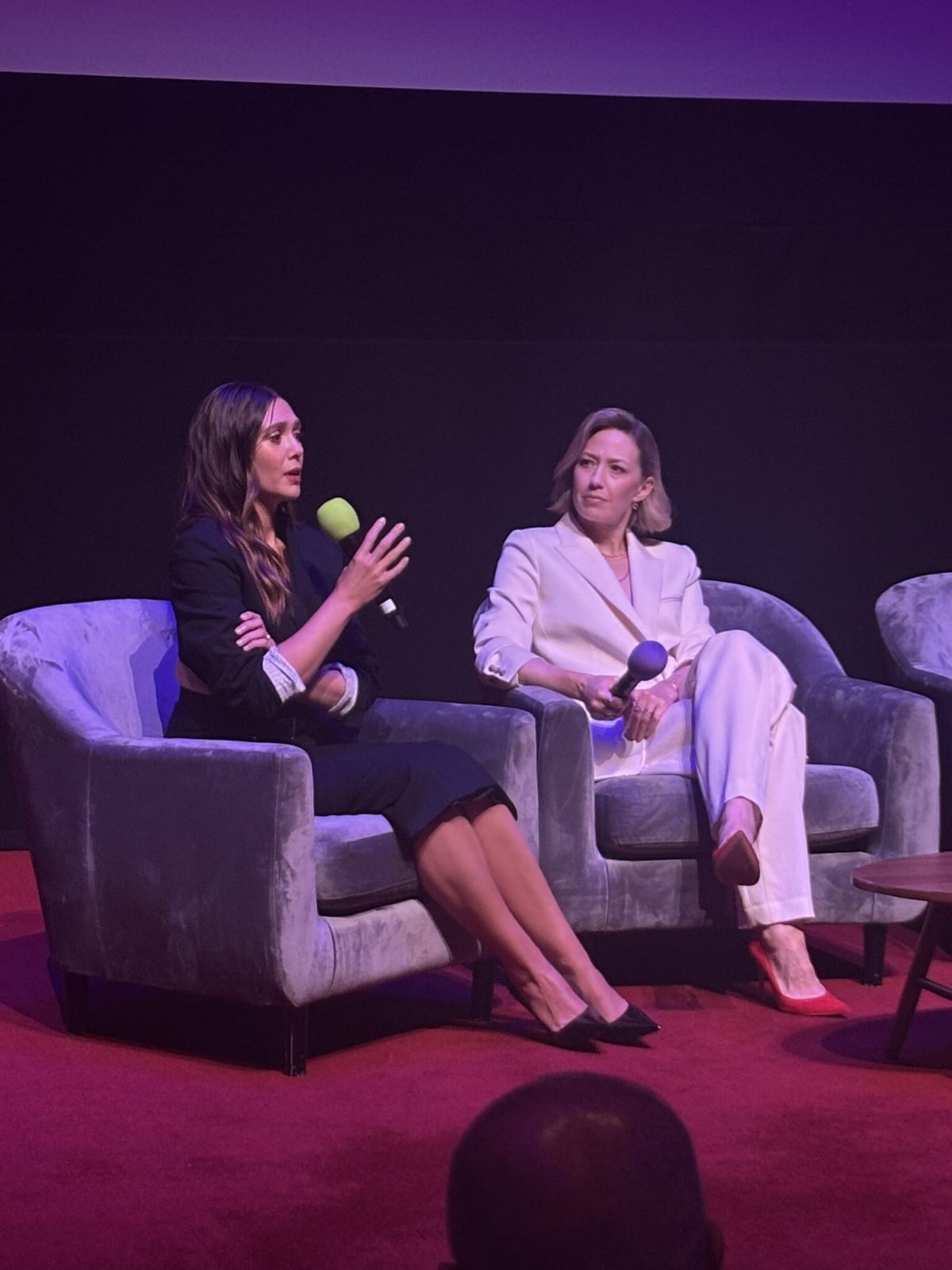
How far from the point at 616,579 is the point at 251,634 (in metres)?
1.12

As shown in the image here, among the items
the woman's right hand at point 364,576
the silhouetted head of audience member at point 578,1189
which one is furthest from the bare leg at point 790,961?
the silhouetted head of audience member at point 578,1189

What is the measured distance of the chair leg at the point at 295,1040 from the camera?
2.84 meters

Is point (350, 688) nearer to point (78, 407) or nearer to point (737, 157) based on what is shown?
point (78, 407)

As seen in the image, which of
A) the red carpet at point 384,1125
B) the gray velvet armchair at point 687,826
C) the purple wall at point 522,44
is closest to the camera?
the red carpet at point 384,1125

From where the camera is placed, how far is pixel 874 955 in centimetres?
356

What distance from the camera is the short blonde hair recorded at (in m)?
3.92

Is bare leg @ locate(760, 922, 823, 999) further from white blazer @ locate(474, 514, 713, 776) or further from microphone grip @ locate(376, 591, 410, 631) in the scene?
microphone grip @ locate(376, 591, 410, 631)

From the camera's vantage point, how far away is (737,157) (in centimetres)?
491

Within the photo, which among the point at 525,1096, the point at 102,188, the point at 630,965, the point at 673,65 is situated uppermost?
the point at 673,65

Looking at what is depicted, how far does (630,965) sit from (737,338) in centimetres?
218

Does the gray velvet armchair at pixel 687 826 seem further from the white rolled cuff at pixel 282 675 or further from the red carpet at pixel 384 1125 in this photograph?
the white rolled cuff at pixel 282 675

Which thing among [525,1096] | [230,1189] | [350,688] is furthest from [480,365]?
[525,1096]

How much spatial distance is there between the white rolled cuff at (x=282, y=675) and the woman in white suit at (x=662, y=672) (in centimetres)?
75

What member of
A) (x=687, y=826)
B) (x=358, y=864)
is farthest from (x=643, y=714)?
(x=358, y=864)
